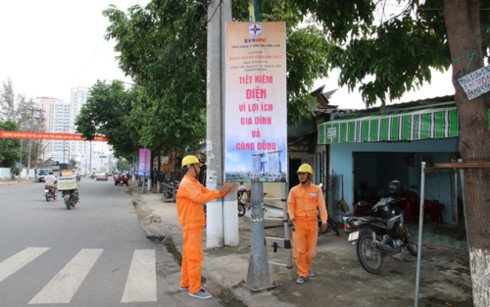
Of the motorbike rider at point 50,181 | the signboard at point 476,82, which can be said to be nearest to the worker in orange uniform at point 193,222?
the signboard at point 476,82

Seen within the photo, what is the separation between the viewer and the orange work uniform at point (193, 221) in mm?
4316

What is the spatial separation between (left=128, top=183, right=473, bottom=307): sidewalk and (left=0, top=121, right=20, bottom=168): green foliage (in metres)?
47.1

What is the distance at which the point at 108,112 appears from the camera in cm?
2702

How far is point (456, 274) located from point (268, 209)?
7.80 meters

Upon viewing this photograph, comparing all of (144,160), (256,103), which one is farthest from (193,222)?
(144,160)

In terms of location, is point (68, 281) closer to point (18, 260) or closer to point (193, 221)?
point (18, 260)

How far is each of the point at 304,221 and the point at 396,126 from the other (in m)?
3.01

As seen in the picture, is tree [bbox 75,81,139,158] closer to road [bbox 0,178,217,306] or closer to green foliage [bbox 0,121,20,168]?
road [bbox 0,178,217,306]

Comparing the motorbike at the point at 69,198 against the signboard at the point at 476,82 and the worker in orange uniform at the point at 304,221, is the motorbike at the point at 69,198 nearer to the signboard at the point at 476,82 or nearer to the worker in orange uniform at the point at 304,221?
the worker in orange uniform at the point at 304,221

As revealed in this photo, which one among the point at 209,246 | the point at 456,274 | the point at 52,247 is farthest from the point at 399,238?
the point at 52,247

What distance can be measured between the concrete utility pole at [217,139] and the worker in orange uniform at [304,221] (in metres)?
2.36

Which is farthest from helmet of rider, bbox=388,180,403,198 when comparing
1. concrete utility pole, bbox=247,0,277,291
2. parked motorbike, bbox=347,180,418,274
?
concrete utility pole, bbox=247,0,277,291

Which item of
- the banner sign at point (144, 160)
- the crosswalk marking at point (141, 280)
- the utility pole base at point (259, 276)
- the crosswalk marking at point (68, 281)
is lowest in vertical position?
the crosswalk marking at point (141, 280)

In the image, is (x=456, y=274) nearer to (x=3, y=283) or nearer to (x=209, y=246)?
(x=209, y=246)
